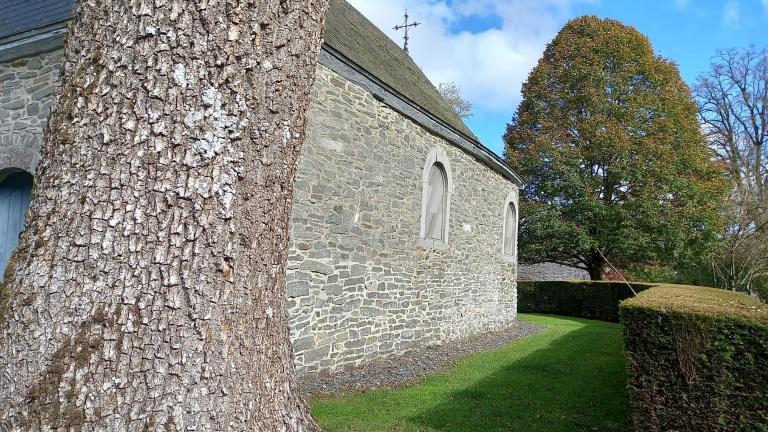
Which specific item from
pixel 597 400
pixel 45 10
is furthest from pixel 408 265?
pixel 45 10

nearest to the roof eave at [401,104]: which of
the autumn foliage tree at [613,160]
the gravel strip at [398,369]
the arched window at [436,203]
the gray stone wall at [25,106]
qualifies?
the arched window at [436,203]

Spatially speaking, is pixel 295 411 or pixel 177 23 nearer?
pixel 177 23

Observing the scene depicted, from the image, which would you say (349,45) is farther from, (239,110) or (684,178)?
(684,178)

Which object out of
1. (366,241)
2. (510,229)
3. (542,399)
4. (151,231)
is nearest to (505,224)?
(510,229)

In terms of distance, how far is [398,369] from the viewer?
795 cm

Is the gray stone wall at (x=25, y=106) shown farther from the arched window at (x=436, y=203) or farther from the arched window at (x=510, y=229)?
the arched window at (x=510, y=229)

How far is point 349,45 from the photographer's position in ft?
28.4

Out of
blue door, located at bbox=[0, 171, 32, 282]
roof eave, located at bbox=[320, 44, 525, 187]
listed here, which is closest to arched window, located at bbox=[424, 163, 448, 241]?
roof eave, located at bbox=[320, 44, 525, 187]

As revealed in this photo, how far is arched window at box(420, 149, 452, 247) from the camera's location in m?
9.91

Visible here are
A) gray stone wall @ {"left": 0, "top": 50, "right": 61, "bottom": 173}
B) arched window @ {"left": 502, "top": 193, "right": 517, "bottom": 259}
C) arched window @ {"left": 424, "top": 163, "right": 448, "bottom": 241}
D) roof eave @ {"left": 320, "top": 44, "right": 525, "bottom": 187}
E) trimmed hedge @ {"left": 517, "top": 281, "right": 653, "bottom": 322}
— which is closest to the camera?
gray stone wall @ {"left": 0, "top": 50, "right": 61, "bottom": 173}

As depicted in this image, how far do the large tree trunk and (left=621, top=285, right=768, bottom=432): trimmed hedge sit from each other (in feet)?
11.1

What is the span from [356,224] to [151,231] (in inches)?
232

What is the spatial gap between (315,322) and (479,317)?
21.1ft

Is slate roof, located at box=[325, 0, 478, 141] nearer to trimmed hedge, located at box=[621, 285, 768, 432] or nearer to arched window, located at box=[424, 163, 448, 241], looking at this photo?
arched window, located at box=[424, 163, 448, 241]
